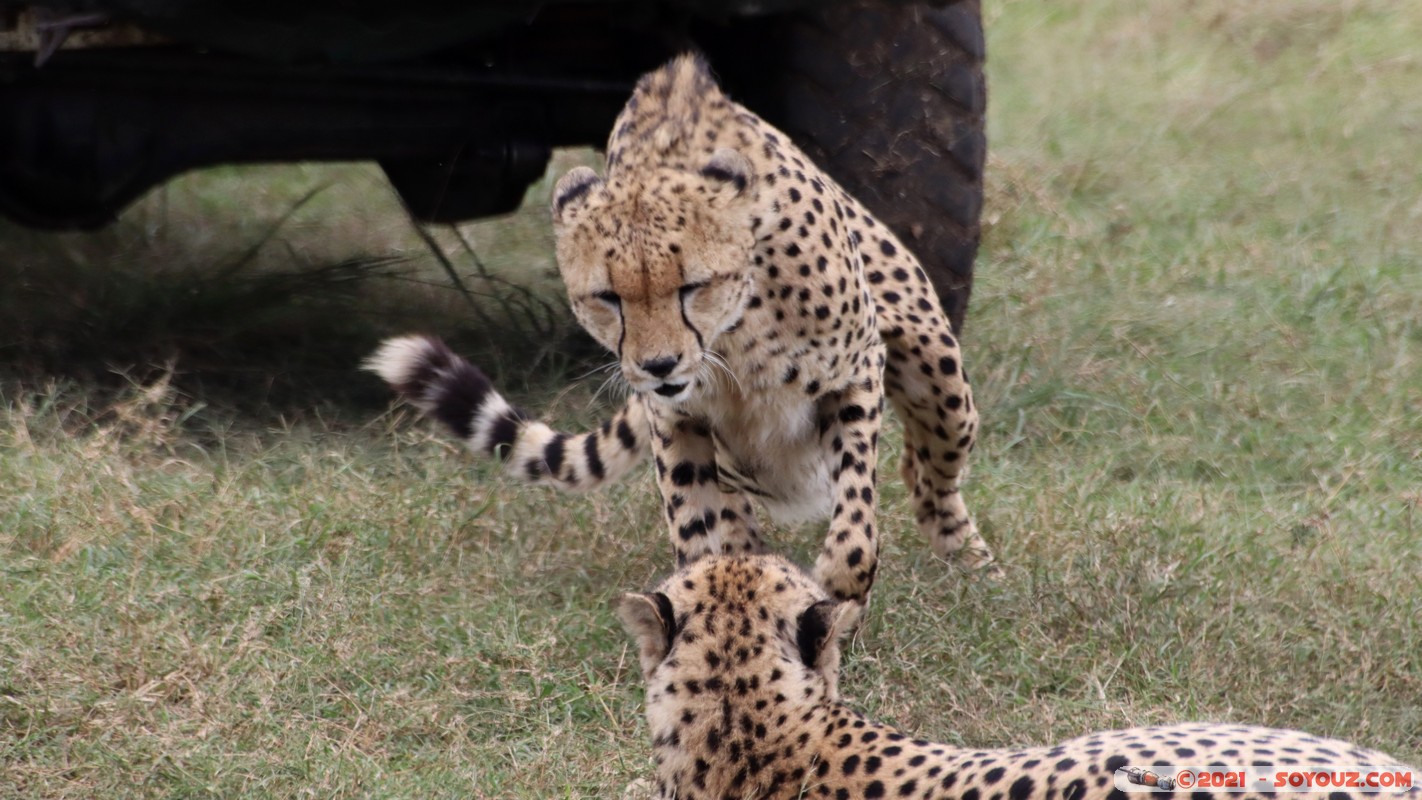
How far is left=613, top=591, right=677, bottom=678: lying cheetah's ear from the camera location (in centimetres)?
229

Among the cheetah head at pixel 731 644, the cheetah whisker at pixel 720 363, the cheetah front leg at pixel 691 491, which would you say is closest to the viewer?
the cheetah head at pixel 731 644

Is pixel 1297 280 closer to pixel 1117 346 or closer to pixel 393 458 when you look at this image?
pixel 1117 346

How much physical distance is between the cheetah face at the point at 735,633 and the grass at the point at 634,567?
16.6 inches

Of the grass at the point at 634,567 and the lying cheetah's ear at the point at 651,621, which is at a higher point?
the lying cheetah's ear at the point at 651,621

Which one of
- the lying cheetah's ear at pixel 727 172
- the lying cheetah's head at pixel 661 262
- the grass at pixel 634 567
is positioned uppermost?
the lying cheetah's ear at pixel 727 172

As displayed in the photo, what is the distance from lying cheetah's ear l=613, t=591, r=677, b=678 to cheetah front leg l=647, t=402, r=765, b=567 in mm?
762

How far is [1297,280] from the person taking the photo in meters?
4.89

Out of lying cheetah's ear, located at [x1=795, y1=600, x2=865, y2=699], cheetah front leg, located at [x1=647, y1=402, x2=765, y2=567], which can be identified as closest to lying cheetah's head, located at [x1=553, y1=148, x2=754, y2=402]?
cheetah front leg, located at [x1=647, y1=402, x2=765, y2=567]

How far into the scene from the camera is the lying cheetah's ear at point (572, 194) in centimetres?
293

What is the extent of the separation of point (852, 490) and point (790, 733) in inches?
36.3

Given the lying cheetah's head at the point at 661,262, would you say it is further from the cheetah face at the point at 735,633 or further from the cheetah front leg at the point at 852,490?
the cheetah face at the point at 735,633

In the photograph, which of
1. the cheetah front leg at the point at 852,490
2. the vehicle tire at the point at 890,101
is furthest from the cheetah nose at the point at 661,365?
the vehicle tire at the point at 890,101

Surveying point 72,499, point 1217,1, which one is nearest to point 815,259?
point 72,499

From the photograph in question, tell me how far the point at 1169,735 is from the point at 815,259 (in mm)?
1188
